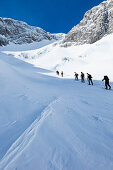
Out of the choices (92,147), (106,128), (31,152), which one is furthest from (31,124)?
(106,128)

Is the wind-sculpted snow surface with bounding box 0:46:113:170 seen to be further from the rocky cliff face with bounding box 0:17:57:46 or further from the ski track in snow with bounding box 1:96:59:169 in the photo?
the rocky cliff face with bounding box 0:17:57:46

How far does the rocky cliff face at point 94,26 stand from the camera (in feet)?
172

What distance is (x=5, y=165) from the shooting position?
2.39m

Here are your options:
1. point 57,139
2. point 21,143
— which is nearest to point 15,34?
point 21,143

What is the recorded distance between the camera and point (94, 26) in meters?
57.2

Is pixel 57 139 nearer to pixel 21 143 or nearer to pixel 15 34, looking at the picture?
pixel 21 143

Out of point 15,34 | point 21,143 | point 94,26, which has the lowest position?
point 21,143

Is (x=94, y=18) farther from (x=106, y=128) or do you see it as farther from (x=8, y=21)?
(x=8, y=21)

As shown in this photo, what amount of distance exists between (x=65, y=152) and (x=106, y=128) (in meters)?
1.76

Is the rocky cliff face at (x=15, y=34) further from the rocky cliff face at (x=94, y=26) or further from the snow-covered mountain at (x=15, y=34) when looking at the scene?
the rocky cliff face at (x=94, y=26)

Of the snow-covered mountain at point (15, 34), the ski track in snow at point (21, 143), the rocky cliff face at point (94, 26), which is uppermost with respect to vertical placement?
the snow-covered mountain at point (15, 34)

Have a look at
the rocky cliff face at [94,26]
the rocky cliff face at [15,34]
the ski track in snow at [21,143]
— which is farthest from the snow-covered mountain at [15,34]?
the ski track in snow at [21,143]

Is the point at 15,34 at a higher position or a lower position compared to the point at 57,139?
higher

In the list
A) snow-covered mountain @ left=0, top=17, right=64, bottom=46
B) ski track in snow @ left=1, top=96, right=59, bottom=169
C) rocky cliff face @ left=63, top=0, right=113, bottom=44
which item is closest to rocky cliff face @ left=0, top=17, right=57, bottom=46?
snow-covered mountain @ left=0, top=17, right=64, bottom=46
